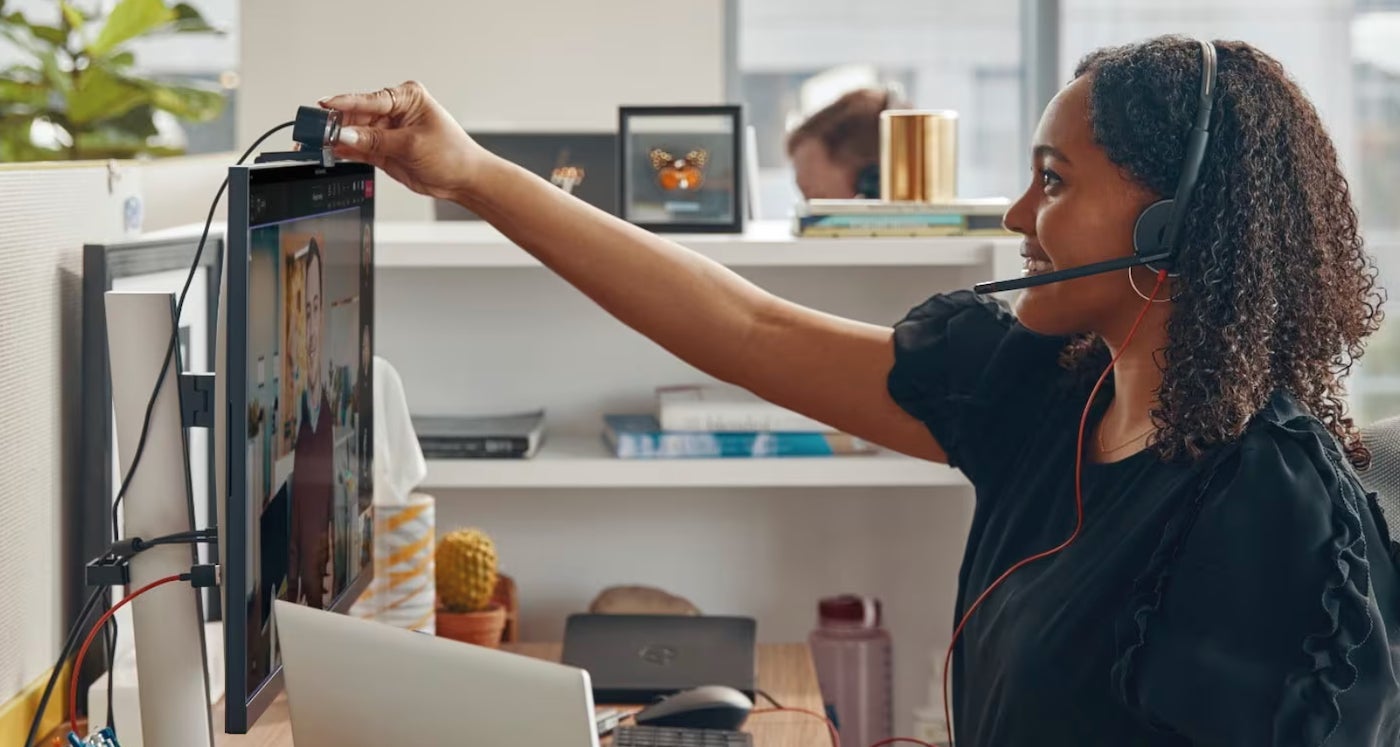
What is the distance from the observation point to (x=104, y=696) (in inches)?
47.5

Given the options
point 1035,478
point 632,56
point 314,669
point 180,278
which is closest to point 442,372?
point 180,278

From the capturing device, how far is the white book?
5.75 ft

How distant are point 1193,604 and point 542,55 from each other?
2.38m

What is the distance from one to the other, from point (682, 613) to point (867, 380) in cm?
60

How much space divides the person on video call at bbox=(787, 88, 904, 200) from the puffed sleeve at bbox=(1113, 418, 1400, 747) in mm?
1922

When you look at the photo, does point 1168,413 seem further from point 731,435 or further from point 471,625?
point 471,625

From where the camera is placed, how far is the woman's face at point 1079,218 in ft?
3.70

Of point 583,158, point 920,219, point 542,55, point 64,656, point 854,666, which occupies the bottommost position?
point 854,666

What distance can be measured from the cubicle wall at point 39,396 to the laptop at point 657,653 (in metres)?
0.53

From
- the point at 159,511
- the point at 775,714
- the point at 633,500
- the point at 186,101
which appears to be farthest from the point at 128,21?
the point at 159,511

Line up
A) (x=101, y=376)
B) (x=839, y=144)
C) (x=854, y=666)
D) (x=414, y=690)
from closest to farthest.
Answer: (x=414, y=690)
(x=101, y=376)
(x=854, y=666)
(x=839, y=144)

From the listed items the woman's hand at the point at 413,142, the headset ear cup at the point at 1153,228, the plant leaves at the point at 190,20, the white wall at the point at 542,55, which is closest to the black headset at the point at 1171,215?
the headset ear cup at the point at 1153,228

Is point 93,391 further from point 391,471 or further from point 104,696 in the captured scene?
point 391,471

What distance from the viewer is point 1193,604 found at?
103 cm
